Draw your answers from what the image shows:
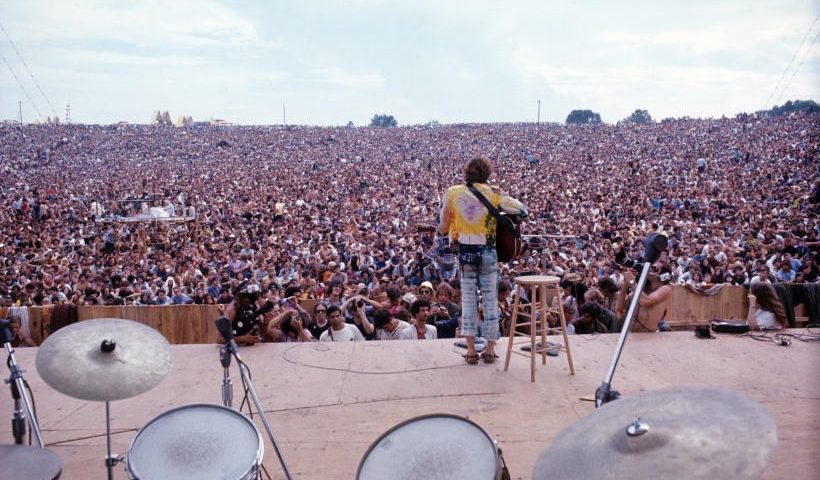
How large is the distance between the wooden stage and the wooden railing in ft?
6.24

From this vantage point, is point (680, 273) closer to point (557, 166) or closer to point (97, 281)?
point (97, 281)

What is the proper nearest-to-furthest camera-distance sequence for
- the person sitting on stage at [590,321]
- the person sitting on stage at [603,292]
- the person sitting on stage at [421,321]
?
the person sitting on stage at [421,321] → the person sitting on stage at [590,321] → the person sitting on stage at [603,292]

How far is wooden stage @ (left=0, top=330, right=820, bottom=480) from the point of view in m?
3.46

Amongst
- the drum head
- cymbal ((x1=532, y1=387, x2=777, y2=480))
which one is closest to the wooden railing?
the drum head

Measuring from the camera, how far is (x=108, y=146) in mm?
42531

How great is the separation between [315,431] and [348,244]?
408 inches

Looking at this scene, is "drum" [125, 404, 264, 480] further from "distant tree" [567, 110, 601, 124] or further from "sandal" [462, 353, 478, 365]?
"distant tree" [567, 110, 601, 124]

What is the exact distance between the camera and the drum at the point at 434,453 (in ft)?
7.24

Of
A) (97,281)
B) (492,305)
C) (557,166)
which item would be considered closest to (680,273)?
(492,305)

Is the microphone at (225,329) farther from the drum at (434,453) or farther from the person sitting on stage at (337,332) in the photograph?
the person sitting on stage at (337,332)

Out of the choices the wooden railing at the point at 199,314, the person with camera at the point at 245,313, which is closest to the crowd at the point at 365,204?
the person with camera at the point at 245,313

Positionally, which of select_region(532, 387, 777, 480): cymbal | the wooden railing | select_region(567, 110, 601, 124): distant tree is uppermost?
select_region(567, 110, 601, 124): distant tree

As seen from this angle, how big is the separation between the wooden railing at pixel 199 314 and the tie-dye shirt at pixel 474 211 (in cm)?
356

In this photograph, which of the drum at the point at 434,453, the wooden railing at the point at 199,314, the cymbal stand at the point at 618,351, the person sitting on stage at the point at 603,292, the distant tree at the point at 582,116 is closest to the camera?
the drum at the point at 434,453
